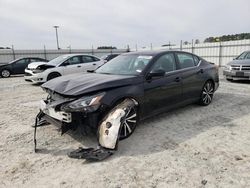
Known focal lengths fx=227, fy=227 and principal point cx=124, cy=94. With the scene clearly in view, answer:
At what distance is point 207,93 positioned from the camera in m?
5.90

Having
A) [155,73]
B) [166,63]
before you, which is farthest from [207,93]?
[155,73]

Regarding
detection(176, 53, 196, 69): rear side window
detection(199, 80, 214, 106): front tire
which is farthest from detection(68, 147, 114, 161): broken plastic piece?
detection(199, 80, 214, 106): front tire

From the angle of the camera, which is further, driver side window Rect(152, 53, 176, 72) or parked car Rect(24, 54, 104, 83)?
parked car Rect(24, 54, 104, 83)

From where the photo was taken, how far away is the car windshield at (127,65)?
438 cm

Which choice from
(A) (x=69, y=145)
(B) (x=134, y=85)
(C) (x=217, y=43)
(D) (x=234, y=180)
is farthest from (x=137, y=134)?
(C) (x=217, y=43)

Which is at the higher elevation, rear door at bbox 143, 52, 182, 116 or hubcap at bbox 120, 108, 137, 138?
rear door at bbox 143, 52, 182, 116

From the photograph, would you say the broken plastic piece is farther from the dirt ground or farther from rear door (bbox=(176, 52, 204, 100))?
rear door (bbox=(176, 52, 204, 100))

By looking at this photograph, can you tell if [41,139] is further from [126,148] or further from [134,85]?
[134,85]

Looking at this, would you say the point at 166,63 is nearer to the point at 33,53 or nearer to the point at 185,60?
the point at 185,60

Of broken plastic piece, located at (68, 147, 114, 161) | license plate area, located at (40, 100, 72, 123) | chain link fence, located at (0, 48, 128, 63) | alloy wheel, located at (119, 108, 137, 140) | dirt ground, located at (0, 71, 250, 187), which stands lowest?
dirt ground, located at (0, 71, 250, 187)

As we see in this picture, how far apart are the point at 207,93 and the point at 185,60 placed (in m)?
1.19

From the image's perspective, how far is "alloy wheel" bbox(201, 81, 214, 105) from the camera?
228 inches

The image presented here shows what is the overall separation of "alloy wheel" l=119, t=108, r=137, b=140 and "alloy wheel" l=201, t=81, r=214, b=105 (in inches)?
103

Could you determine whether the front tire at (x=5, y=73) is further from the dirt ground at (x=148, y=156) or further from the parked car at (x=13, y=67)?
the dirt ground at (x=148, y=156)
